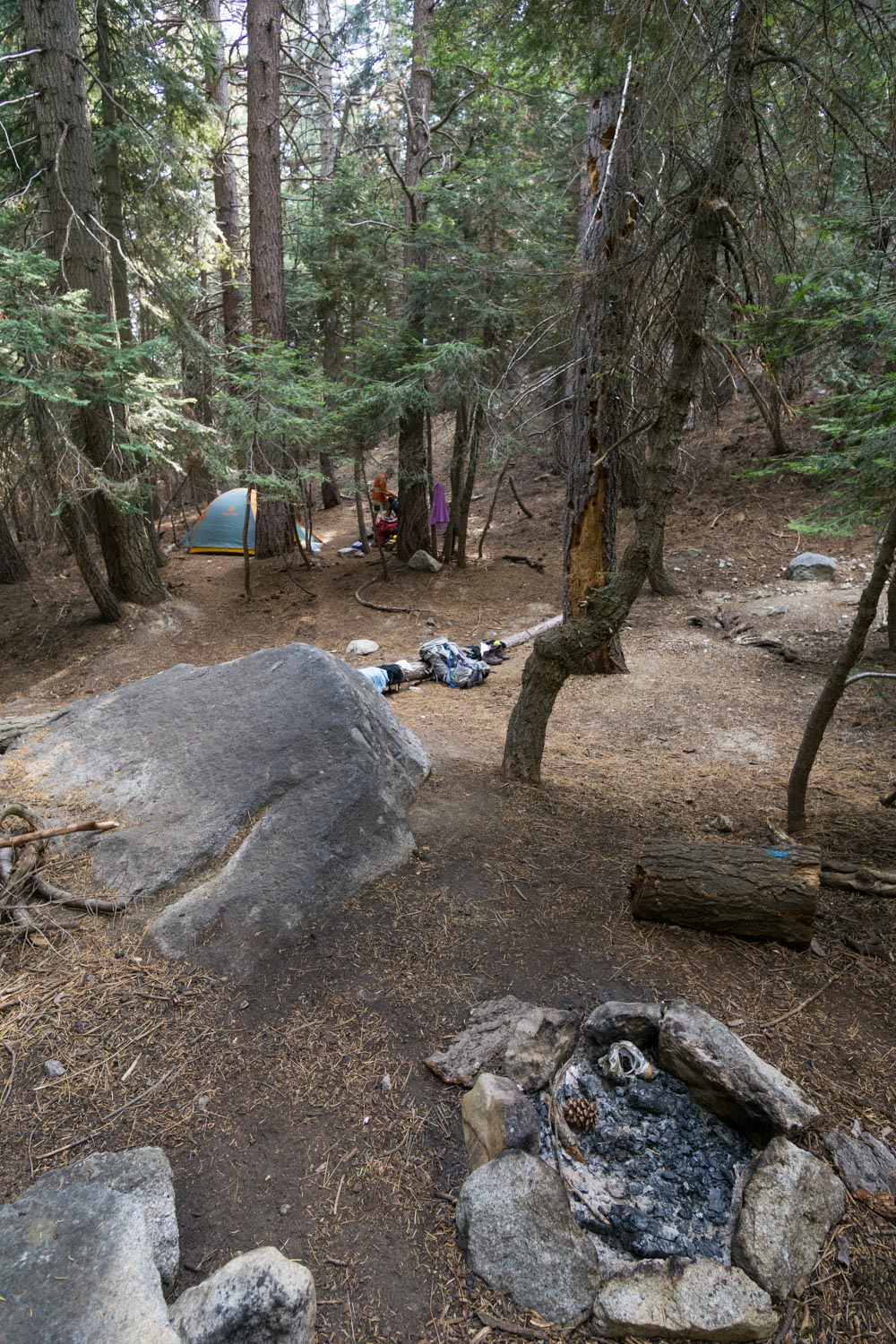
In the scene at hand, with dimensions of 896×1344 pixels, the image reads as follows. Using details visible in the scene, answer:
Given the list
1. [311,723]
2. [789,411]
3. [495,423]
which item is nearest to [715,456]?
[495,423]

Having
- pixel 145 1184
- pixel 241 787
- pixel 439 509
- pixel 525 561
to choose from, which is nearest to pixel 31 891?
pixel 241 787

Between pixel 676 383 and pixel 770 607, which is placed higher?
pixel 676 383

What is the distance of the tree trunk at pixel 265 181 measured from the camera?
11.6m

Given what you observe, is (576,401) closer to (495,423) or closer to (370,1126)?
(495,423)

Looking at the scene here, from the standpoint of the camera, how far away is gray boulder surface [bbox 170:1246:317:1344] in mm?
1832

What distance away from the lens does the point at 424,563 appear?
534 inches

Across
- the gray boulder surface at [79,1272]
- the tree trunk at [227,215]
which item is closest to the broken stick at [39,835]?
the gray boulder surface at [79,1272]

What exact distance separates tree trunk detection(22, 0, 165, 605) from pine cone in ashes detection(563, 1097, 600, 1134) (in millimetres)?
8507

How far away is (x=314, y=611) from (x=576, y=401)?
6.32 m

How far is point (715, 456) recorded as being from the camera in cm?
1556

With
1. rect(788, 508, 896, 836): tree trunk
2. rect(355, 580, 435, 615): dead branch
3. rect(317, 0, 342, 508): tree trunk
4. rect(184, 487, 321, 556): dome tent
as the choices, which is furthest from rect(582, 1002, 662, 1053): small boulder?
rect(184, 487, 321, 556): dome tent

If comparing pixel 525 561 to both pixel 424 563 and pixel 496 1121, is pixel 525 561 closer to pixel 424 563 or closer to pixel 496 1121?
pixel 424 563

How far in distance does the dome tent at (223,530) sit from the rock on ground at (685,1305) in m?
14.3

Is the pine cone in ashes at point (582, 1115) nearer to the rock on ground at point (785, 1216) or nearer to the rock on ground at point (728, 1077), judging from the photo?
the rock on ground at point (728, 1077)
